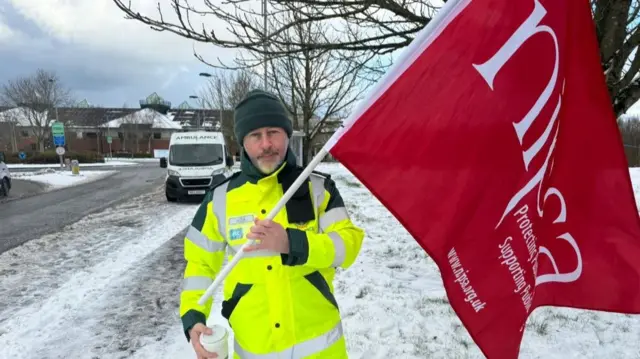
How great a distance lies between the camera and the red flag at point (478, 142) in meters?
1.60

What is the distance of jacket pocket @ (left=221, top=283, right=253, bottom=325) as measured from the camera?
1813mm

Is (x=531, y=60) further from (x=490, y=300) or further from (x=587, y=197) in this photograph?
(x=490, y=300)

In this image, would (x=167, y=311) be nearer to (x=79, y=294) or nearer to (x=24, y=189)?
(x=79, y=294)

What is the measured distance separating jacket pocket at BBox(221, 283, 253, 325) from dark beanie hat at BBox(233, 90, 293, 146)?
2.06 ft

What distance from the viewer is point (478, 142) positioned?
163 centimetres

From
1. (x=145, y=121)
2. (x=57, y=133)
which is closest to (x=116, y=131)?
(x=145, y=121)

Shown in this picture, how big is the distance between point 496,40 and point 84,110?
235 feet

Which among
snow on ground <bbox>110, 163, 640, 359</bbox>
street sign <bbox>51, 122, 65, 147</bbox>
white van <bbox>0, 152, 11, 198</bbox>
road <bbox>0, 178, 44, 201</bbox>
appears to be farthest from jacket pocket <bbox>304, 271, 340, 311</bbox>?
street sign <bbox>51, 122, 65, 147</bbox>

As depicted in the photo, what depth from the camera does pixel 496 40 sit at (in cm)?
160

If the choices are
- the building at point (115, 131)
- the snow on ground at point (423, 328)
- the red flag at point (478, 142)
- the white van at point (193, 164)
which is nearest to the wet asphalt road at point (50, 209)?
the white van at point (193, 164)

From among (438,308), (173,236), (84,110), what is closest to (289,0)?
(438,308)

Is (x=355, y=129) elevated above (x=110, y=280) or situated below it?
above

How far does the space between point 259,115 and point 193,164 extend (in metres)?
12.2

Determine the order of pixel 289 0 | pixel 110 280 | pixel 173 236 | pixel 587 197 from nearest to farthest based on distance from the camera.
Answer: pixel 587 197, pixel 289 0, pixel 110 280, pixel 173 236
